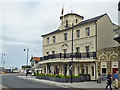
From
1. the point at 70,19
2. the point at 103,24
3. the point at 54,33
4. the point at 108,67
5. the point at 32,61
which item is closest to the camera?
the point at 108,67

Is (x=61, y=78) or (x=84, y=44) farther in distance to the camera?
(x=84, y=44)

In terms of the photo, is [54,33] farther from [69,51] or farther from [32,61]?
[32,61]

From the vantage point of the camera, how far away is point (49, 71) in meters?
35.4

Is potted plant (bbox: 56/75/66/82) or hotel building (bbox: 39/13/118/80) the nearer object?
potted plant (bbox: 56/75/66/82)

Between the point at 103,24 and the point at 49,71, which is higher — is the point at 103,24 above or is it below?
above

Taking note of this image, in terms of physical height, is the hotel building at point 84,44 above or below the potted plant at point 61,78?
above

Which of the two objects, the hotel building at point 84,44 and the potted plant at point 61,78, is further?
the hotel building at point 84,44

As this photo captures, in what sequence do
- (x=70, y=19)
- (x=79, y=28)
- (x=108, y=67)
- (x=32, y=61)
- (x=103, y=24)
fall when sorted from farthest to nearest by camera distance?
(x=32, y=61) < (x=70, y=19) < (x=79, y=28) < (x=103, y=24) < (x=108, y=67)

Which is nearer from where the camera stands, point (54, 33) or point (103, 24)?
point (103, 24)

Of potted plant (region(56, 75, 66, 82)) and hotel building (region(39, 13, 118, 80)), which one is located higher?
hotel building (region(39, 13, 118, 80))

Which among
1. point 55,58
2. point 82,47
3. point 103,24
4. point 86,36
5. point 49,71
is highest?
point 103,24

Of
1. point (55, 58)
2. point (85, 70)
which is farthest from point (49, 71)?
point (85, 70)

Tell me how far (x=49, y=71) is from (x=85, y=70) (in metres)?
9.77

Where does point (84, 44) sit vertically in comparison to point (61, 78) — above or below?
above
